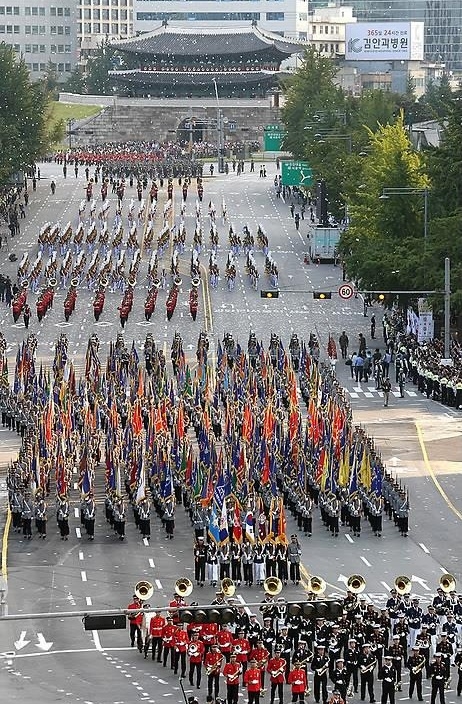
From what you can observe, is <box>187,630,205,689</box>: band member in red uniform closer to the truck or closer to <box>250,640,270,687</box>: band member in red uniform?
<box>250,640,270,687</box>: band member in red uniform

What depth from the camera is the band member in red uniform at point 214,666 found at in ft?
140

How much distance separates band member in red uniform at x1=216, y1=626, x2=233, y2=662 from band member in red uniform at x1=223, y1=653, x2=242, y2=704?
0.45 meters

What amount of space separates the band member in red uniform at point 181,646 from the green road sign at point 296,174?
10940 cm

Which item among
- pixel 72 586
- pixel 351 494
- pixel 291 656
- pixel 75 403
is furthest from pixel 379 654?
pixel 75 403

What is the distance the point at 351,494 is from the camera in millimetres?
58875

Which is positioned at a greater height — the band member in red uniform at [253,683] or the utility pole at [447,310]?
the utility pole at [447,310]

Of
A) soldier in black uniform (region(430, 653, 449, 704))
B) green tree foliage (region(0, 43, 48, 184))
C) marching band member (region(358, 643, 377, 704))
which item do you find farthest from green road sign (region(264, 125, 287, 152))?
soldier in black uniform (region(430, 653, 449, 704))

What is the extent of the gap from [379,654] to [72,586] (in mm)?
11464

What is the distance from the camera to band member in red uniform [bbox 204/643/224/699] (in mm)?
42625

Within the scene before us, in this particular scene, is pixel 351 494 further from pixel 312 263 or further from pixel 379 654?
pixel 312 263

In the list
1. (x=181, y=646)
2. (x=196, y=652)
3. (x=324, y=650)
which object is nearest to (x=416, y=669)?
(x=324, y=650)

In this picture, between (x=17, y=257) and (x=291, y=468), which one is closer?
(x=291, y=468)

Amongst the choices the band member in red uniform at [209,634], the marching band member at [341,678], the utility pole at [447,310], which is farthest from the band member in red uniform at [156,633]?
the utility pole at [447,310]

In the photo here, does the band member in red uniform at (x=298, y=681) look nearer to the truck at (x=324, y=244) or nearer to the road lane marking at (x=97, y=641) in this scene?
the road lane marking at (x=97, y=641)
